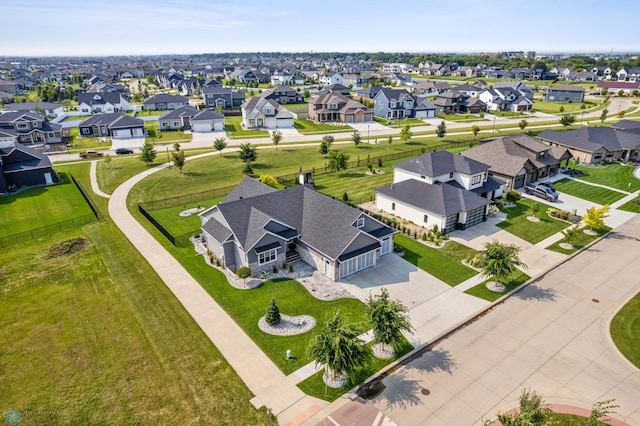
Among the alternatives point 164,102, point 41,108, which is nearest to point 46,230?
point 41,108

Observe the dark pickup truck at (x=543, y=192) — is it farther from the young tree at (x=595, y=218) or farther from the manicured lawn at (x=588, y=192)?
the young tree at (x=595, y=218)

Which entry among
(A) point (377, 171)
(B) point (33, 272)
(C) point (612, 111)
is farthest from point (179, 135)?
(C) point (612, 111)

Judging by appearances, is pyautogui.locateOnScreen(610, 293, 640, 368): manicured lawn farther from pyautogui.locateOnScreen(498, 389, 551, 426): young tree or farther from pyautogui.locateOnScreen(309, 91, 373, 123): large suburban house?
pyautogui.locateOnScreen(309, 91, 373, 123): large suburban house

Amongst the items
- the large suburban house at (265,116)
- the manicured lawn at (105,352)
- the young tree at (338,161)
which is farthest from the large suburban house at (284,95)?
the manicured lawn at (105,352)

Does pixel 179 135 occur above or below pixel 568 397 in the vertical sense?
above

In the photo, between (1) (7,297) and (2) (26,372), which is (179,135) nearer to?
(1) (7,297)

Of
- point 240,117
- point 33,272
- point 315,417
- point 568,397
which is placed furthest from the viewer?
point 240,117
